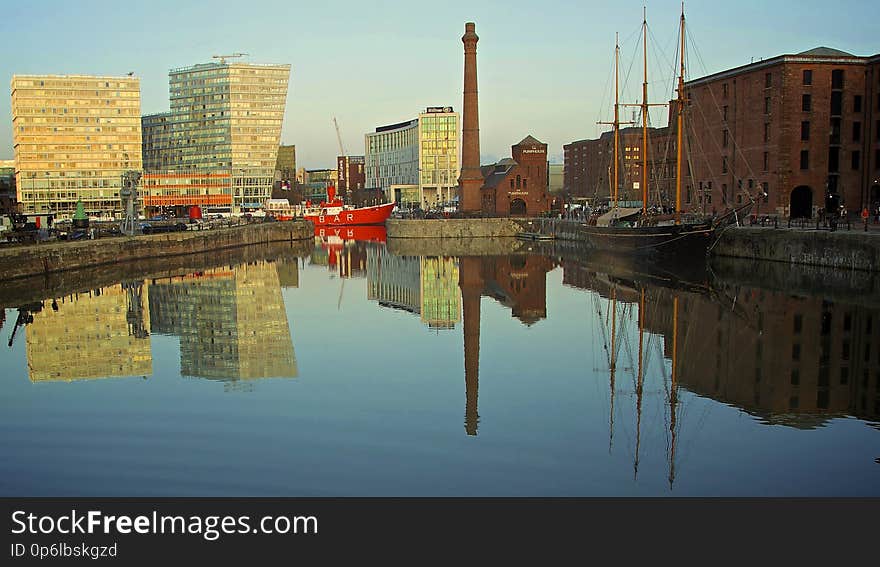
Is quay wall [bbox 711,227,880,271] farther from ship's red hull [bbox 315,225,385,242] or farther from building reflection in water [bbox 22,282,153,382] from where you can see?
ship's red hull [bbox 315,225,385,242]

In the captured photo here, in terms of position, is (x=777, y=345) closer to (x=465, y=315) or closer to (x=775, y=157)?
(x=465, y=315)

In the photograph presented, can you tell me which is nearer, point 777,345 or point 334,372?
point 334,372

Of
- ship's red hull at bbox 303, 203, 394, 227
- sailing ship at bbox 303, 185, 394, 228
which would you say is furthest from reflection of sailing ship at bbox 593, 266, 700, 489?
sailing ship at bbox 303, 185, 394, 228

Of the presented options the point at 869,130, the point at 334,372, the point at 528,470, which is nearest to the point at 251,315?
the point at 334,372

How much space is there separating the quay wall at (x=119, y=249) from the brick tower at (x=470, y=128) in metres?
18.6

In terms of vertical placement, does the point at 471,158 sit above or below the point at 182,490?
above

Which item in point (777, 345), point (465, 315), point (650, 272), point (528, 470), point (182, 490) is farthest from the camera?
point (650, 272)

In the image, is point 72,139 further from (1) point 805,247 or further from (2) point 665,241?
(1) point 805,247

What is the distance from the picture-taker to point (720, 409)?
14641 mm

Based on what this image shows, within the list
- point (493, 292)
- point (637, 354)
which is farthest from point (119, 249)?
point (637, 354)

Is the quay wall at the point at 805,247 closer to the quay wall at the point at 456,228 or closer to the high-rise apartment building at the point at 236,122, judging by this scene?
the quay wall at the point at 456,228

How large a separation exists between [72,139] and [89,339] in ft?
342

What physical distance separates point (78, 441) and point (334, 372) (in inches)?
244

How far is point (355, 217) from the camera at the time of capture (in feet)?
364
